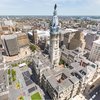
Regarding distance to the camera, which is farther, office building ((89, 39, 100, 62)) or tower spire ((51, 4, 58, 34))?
office building ((89, 39, 100, 62))

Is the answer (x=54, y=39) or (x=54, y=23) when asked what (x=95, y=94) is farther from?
(x=54, y=23)

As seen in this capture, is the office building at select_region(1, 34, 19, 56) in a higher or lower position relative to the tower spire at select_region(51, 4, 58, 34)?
lower

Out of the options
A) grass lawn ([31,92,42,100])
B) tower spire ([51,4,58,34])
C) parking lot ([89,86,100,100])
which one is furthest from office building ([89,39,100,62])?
grass lawn ([31,92,42,100])

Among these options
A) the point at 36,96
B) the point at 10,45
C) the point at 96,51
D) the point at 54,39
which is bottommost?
the point at 36,96

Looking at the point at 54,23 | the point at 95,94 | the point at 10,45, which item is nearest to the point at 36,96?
the point at 95,94

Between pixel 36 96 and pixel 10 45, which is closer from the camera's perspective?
pixel 36 96

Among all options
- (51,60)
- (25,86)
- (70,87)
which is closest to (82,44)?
(51,60)

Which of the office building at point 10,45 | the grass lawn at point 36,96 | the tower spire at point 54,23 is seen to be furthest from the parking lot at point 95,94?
the office building at point 10,45

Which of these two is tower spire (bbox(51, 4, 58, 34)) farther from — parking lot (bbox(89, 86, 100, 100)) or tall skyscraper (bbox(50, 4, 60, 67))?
parking lot (bbox(89, 86, 100, 100))

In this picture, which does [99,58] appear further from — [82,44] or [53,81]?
[53,81]

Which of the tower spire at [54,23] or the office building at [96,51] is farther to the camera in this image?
the office building at [96,51]

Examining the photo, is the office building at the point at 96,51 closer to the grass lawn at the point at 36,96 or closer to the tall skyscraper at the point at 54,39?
the tall skyscraper at the point at 54,39
